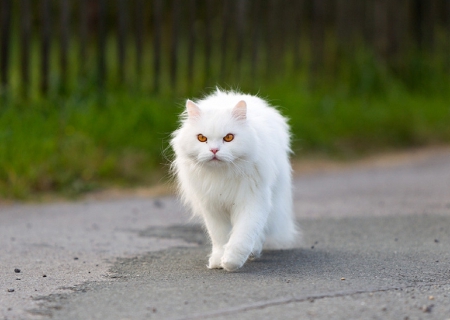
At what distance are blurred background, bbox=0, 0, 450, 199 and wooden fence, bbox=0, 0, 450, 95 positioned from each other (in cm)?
2

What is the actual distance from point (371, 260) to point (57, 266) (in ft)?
6.79

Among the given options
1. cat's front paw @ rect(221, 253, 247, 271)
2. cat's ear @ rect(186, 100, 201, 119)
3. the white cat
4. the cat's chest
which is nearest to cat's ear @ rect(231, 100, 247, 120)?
the white cat

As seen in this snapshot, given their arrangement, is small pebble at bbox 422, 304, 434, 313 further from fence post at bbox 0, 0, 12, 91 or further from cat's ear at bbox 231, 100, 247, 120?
fence post at bbox 0, 0, 12, 91

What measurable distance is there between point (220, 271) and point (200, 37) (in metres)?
9.44

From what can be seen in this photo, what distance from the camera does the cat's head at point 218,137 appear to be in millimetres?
4680

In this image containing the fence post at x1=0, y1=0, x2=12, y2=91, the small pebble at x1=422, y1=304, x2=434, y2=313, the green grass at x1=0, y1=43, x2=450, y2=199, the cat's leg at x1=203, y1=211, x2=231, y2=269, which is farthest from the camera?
the fence post at x1=0, y1=0, x2=12, y2=91

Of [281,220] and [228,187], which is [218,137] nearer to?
[228,187]

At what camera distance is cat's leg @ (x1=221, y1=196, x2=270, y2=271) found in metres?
4.56

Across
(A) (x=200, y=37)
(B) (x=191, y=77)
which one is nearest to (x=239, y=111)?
(B) (x=191, y=77)

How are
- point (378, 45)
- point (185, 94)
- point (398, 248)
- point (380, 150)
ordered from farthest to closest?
point (378, 45)
point (380, 150)
point (185, 94)
point (398, 248)

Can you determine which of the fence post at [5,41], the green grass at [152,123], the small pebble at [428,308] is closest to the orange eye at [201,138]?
the small pebble at [428,308]

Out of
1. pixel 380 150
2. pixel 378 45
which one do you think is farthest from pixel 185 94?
pixel 378 45

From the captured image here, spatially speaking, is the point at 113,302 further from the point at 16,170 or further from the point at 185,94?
the point at 185,94

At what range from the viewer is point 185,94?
10.3 metres
